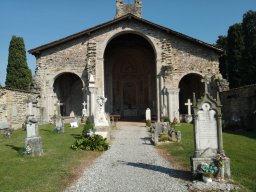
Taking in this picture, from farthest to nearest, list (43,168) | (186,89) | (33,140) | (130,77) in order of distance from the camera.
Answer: (130,77) → (186,89) → (33,140) → (43,168)

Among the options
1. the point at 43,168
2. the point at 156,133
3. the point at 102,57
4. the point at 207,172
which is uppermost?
the point at 102,57

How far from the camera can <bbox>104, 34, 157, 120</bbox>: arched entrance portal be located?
32.3 meters

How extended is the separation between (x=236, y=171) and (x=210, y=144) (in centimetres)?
124

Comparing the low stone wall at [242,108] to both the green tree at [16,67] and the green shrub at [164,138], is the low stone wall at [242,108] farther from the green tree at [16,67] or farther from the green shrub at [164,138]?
the green tree at [16,67]

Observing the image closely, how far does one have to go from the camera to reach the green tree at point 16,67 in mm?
37812

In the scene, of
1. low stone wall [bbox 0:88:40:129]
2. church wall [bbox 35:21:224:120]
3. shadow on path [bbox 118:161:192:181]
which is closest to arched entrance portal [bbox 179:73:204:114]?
church wall [bbox 35:21:224:120]

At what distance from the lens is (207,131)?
7789mm

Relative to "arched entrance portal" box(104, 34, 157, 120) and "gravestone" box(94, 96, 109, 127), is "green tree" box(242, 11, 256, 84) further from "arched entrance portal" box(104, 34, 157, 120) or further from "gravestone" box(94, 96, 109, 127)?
"gravestone" box(94, 96, 109, 127)

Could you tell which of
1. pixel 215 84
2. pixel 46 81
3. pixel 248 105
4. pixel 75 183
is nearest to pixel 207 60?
pixel 215 84

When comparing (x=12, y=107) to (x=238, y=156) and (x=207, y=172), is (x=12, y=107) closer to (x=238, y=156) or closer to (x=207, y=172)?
(x=238, y=156)

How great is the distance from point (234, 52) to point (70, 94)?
2001cm

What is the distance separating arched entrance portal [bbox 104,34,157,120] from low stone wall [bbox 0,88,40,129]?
422 inches

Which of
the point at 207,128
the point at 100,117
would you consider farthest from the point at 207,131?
the point at 100,117

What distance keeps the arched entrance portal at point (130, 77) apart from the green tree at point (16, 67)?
39.4 feet
